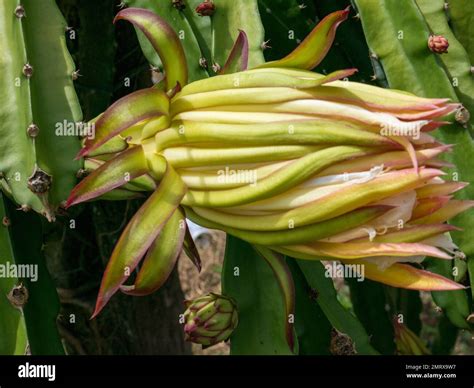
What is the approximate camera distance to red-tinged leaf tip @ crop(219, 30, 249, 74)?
3.99ft

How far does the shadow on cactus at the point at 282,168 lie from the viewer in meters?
1.04

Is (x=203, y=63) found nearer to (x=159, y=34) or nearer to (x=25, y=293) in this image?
(x=159, y=34)

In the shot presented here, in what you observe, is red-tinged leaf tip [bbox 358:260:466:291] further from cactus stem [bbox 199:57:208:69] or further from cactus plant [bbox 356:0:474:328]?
cactus stem [bbox 199:57:208:69]

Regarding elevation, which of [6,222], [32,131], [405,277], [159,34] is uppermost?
[159,34]

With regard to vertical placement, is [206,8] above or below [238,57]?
above

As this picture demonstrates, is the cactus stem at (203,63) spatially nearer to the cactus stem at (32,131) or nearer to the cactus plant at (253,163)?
the cactus plant at (253,163)

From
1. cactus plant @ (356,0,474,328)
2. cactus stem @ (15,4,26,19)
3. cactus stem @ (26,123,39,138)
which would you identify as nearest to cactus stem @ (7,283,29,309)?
cactus stem @ (26,123,39,138)

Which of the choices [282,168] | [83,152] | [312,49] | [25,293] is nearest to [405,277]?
[282,168]

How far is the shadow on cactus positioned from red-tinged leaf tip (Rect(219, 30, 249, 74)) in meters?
0.07

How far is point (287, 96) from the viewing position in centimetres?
109

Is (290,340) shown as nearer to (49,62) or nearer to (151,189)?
(151,189)

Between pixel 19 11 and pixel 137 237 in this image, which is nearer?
pixel 137 237

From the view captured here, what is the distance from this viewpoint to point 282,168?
1.06 metres

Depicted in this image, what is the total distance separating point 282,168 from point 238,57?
0.23 metres
